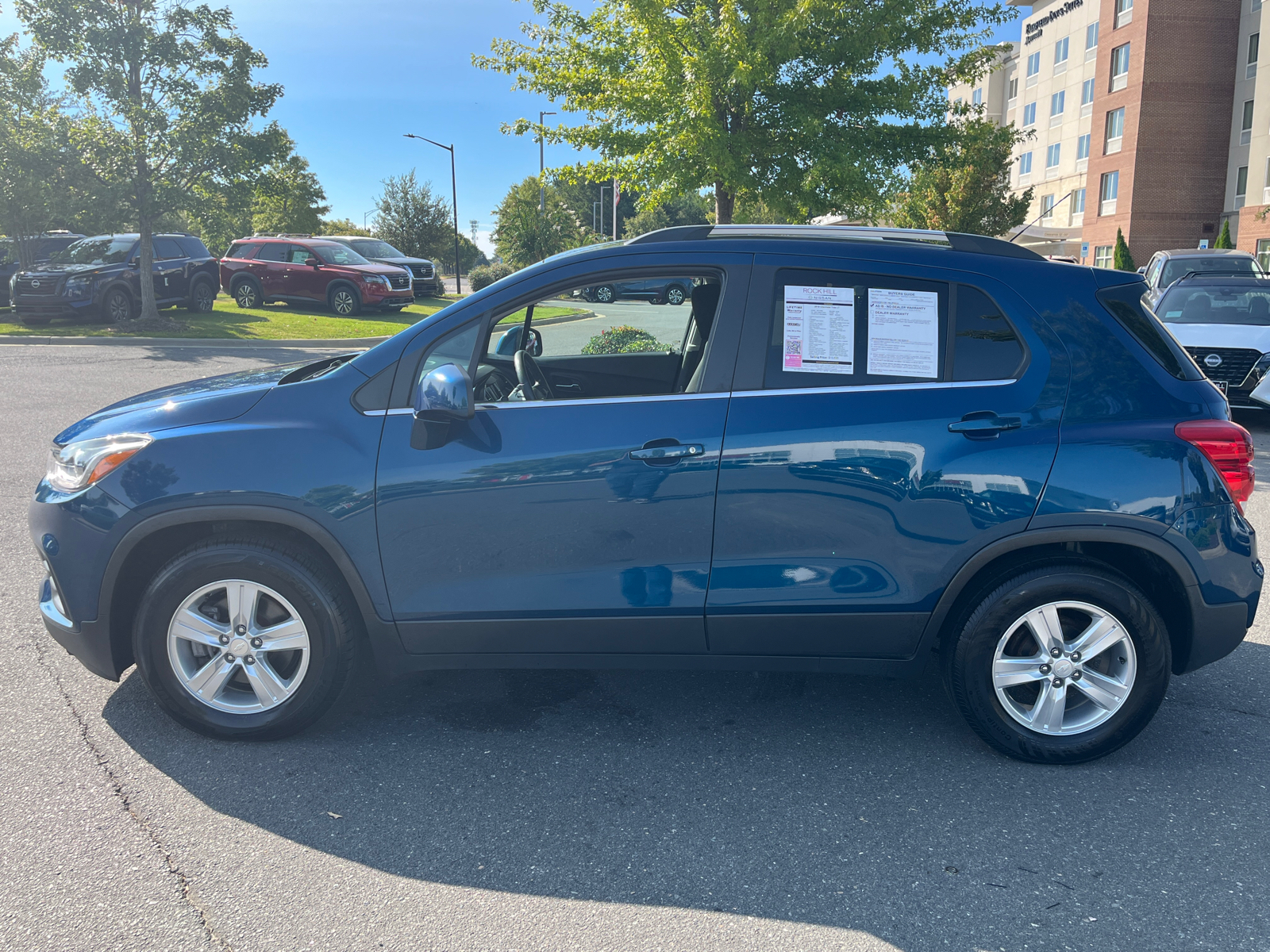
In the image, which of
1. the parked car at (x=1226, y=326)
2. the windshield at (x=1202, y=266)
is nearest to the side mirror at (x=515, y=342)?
the parked car at (x=1226, y=326)

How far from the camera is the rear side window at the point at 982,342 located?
342 centimetres

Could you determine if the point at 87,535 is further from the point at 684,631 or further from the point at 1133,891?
the point at 1133,891

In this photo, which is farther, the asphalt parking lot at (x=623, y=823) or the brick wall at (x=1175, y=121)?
the brick wall at (x=1175, y=121)

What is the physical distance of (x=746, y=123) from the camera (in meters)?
13.3

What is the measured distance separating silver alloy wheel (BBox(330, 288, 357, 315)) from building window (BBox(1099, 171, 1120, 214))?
37.1 m

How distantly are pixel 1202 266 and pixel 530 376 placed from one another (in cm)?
1543

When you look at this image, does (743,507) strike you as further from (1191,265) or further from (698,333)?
(1191,265)

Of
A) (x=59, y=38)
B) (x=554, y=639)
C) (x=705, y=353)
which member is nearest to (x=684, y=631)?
(x=554, y=639)

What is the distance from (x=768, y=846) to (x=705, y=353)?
1656 millimetres

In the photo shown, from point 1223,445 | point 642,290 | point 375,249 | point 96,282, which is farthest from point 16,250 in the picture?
point 1223,445

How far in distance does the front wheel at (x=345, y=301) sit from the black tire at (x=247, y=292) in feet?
7.96

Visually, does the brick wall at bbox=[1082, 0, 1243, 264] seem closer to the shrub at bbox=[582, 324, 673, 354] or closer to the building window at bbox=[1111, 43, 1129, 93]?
the building window at bbox=[1111, 43, 1129, 93]

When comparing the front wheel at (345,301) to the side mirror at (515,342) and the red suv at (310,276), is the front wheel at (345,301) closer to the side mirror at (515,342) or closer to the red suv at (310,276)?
the red suv at (310,276)

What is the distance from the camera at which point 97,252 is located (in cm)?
1992
